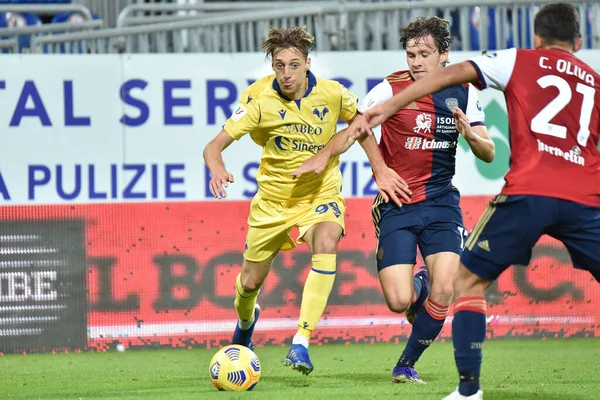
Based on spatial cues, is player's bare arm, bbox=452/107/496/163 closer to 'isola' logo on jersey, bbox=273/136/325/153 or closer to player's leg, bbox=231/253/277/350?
'isola' logo on jersey, bbox=273/136/325/153

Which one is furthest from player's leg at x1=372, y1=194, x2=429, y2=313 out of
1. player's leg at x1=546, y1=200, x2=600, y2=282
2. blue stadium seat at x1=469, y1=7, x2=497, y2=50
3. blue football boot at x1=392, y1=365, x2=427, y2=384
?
blue stadium seat at x1=469, y1=7, x2=497, y2=50

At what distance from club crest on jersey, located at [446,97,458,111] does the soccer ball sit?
2210mm

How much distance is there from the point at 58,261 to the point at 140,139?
6.94 feet

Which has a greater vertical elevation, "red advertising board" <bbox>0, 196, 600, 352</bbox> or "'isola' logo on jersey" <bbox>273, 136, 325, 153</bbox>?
"'isola' logo on jersey" <bbox>273, 136, 325, 153</bbox>

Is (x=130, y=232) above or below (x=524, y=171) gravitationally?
below

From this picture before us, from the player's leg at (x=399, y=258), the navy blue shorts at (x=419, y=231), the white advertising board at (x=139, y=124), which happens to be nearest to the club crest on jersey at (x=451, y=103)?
the navy blue shorts at (x=419, y=231)

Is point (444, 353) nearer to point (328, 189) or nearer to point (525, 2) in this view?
point (328, 189)

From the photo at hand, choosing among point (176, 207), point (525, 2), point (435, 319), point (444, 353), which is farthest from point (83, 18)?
point (435, 319)

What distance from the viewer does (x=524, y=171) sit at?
5.45 metres

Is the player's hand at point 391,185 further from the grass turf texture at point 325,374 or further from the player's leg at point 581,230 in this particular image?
the player's leg at point 581,230

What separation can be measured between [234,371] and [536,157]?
97.6 inches

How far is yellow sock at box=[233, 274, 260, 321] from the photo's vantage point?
27.0ft

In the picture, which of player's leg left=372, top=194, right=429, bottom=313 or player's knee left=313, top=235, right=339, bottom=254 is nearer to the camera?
player's leg left=372, top=194, right=429, bottom=313

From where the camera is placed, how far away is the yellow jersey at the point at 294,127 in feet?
25.7
